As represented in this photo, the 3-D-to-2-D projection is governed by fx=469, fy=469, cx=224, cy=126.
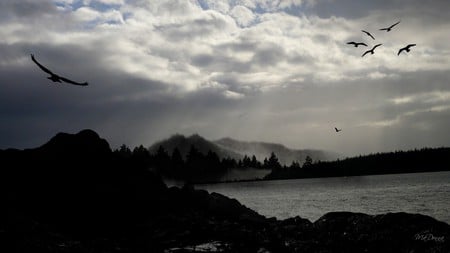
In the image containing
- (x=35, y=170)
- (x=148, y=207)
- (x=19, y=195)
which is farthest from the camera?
(x=148, y=207)

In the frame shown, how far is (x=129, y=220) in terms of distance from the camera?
1170 inches

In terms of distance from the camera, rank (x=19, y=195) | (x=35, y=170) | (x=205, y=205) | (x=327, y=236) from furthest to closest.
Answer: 1. (x=205, y=205)
2. (x=35, y=170)
3. (x=19, y=195)
4. (x=327, y=236)

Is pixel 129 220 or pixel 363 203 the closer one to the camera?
pixel 129 220

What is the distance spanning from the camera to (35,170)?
30.2 m

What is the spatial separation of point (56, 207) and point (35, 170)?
3.69 meters

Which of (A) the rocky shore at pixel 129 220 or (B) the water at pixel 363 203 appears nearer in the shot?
(A) the rocky shore at pixel 129 220

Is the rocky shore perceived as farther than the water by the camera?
No

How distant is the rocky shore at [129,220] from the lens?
67.8 ft

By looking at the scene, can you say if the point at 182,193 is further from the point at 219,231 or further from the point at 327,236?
the point at 327,236

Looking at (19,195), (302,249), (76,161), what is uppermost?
(76,161)

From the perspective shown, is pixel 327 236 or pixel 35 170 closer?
pixel 327 236

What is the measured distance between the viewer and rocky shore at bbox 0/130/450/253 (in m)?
20.7

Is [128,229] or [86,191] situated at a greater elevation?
[86,191]

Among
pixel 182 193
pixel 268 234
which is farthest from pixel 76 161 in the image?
pixel 268 234
